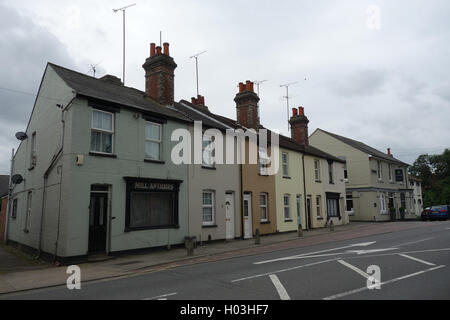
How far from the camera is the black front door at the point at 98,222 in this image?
13398 millimetres

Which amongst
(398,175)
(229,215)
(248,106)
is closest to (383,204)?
(398,175)

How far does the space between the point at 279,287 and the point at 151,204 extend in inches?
373

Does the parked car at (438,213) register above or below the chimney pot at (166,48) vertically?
below

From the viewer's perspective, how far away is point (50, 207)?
14.3 metres

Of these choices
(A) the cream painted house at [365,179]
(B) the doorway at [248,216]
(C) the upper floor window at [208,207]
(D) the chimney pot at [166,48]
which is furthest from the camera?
(A) the cream painted house at [365,179]

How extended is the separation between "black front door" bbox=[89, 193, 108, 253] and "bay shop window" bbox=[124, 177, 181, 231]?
0.93m

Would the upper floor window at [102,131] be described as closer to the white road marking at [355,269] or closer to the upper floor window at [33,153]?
the upper floor window at [33,153]

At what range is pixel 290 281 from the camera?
26.7ft

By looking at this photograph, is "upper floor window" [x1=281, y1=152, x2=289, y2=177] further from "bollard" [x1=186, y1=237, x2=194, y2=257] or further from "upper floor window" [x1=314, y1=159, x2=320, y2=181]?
"bollard" [x1=186, y1=237, x2=194, y2=257]

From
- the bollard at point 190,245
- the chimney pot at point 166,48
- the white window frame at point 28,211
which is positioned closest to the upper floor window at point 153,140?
the bollard at point 190,245

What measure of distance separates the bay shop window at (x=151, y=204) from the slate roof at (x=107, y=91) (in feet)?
11.1

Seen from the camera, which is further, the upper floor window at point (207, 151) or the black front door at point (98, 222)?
the upper floor window at point (207, 151)
